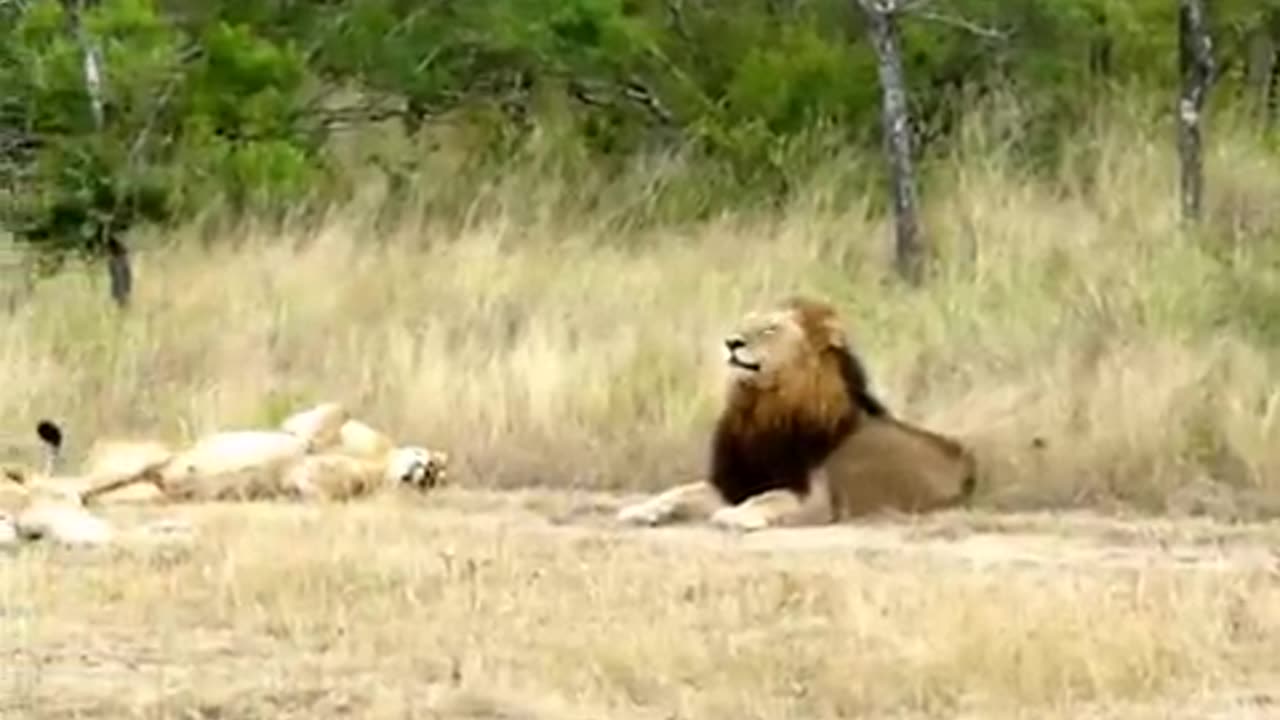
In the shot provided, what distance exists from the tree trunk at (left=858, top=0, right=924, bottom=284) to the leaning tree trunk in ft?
4.04

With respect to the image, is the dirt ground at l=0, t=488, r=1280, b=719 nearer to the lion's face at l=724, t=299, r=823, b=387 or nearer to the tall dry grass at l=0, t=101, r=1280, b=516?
the lion's face at l=724, t=299, r=823, b=387

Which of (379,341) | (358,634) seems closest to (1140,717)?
(358,634)

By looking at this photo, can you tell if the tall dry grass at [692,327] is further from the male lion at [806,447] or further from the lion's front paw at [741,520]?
the lion's front paw at [741,520]

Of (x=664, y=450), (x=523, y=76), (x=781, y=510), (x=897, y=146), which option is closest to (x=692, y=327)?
(x=664, y=450)

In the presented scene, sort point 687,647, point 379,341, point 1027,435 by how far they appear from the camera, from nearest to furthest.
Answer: point 687,647
point 1027,435
point 379,341

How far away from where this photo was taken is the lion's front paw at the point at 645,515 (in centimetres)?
1068

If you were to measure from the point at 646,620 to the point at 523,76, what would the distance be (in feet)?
30.9

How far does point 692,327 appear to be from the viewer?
13383mm

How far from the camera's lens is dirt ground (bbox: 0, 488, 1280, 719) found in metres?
7.10

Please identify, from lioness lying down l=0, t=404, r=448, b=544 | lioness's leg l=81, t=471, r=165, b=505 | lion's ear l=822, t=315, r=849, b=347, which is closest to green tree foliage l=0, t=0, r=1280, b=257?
lioness lying down l=0, t=404, r=448, b=544

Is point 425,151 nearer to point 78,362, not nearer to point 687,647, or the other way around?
point 78,362

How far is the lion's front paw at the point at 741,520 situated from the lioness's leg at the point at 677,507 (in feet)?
0.49

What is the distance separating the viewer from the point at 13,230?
15.9 meters

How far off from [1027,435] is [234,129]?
634 centimetres
